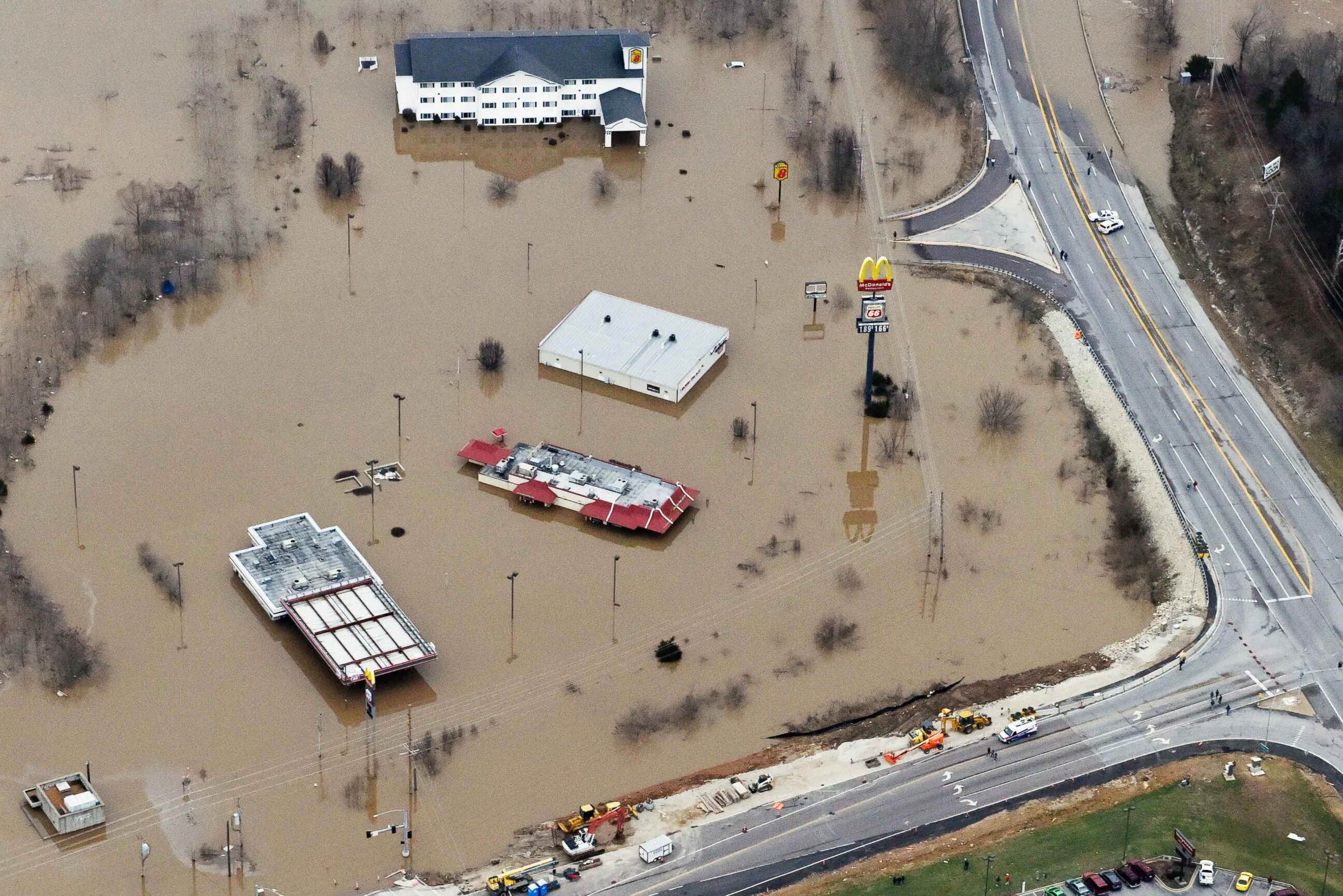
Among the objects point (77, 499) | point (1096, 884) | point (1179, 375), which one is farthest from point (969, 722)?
point (77, 499)

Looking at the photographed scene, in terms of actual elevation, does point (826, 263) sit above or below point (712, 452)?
above

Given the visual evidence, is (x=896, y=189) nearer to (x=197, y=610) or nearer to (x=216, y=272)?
(x=216, y=272)

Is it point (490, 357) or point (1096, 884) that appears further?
point (490, 357)

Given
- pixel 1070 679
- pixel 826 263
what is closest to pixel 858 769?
pixel 1070 679

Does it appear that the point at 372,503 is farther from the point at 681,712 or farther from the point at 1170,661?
the point at 1170,661

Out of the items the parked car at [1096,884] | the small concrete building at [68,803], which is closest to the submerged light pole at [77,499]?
the small concrete building at [68,803]
